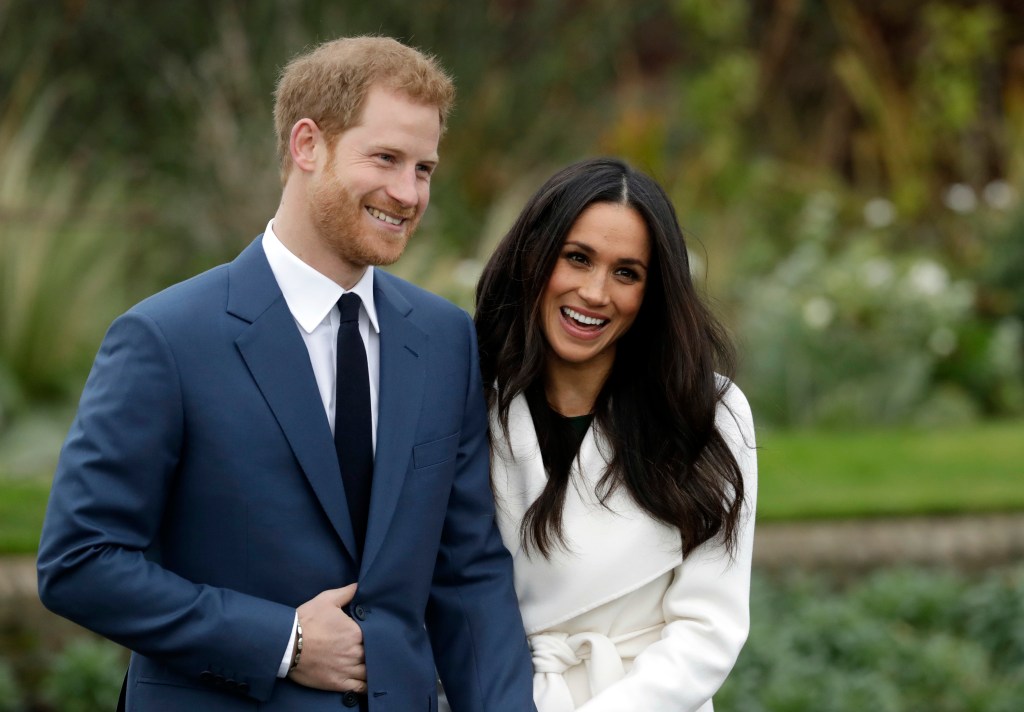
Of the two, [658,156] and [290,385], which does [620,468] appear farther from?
[658,156]

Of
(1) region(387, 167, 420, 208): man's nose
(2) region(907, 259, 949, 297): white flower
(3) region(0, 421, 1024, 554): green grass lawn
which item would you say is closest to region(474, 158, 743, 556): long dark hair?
(1) region(387, 167, 420, 208): man's nose

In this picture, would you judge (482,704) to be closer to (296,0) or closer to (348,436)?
(348,436)

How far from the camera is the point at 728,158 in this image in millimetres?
11648

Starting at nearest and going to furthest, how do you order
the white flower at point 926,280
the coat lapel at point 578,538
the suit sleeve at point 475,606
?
1. the suit sleeve at point 475,606
2. the coat lapel at point 578,538
3. the white flower at point 926,280

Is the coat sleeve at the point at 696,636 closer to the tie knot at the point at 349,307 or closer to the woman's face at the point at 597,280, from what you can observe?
the woman's face at the point at 597,280

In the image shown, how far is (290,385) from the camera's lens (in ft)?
8.40

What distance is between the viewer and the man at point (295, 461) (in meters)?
2.42

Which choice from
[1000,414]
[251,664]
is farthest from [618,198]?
[1000,414]

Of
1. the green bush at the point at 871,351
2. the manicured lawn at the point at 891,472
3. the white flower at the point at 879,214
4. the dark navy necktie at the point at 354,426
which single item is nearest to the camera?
the dark navy necktie at the point at 354,426

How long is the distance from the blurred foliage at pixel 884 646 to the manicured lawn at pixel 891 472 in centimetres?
36

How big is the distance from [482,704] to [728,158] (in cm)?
936

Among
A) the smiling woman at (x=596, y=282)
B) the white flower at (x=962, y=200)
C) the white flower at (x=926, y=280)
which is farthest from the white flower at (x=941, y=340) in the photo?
the smiling woman at (x=596, y=282)

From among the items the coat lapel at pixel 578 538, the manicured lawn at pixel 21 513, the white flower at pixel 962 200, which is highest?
the white flower at pixel 962 200

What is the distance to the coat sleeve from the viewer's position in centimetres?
279
